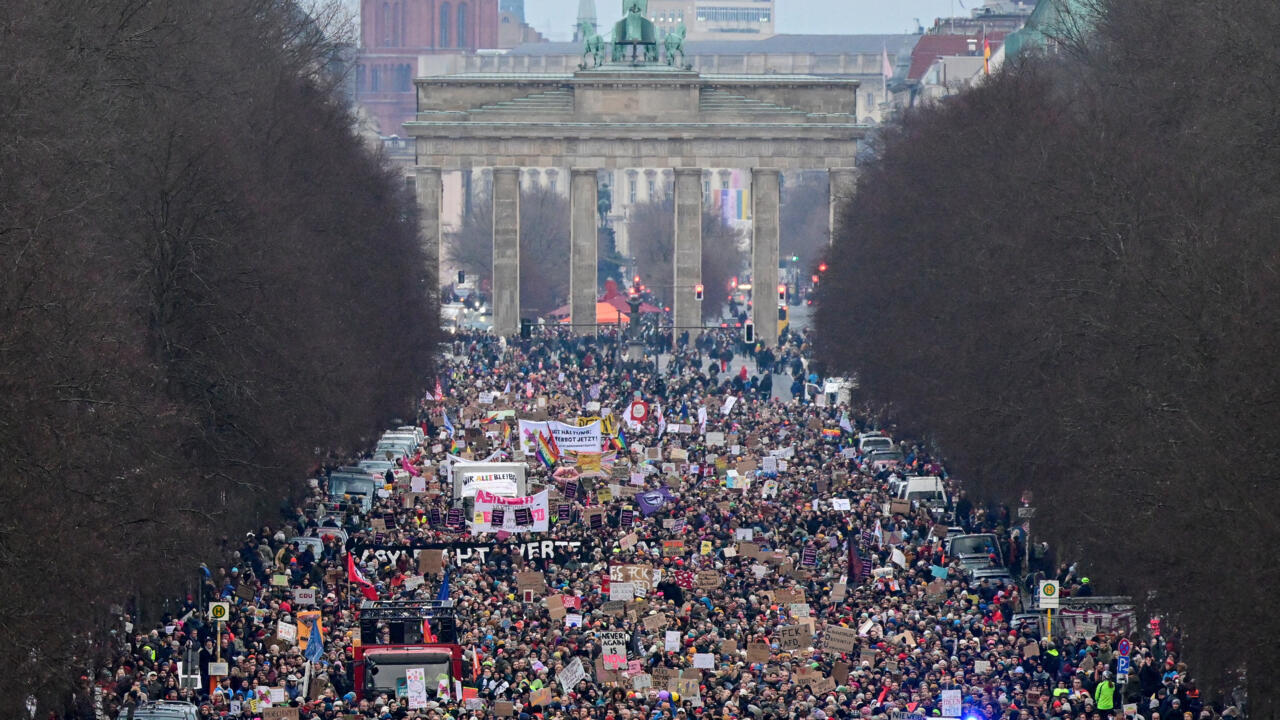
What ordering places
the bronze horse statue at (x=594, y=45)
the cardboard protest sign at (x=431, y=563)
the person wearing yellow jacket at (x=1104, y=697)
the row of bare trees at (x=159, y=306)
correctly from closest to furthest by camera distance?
the row of bare trees at (x=159, y=306) → the person wearing yellow jacket at (x=1104, y=697) → the cardboard protest sign at (x=431, y=563) → the bronze horse statue at (x=594, y=45)

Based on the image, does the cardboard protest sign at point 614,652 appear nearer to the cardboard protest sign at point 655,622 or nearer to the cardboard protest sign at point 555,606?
the cardboard protest sign at point 655,622

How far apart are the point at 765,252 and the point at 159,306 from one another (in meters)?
81.2

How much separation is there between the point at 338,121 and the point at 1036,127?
28.2 m

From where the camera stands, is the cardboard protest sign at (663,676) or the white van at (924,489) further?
the white van at (924,489)

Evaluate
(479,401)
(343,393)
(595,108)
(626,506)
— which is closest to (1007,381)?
(626,506)

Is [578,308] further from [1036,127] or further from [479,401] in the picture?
[1036,127]

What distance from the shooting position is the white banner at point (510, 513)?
199ft

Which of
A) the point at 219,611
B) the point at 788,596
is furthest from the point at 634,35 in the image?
the point at 219,611

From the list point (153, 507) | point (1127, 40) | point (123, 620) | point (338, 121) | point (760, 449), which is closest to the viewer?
point (153, 507)

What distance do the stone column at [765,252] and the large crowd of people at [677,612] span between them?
192 ft

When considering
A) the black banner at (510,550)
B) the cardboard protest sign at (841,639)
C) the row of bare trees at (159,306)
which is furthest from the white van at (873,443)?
the cardboard protest sign at (841,639)

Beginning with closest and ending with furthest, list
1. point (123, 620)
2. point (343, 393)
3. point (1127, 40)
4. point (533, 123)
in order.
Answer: point (123, 620) → point (343, 393) → point (1127, 40) → point (533, 123)

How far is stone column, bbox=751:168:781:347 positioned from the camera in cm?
13638

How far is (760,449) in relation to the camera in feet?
257
